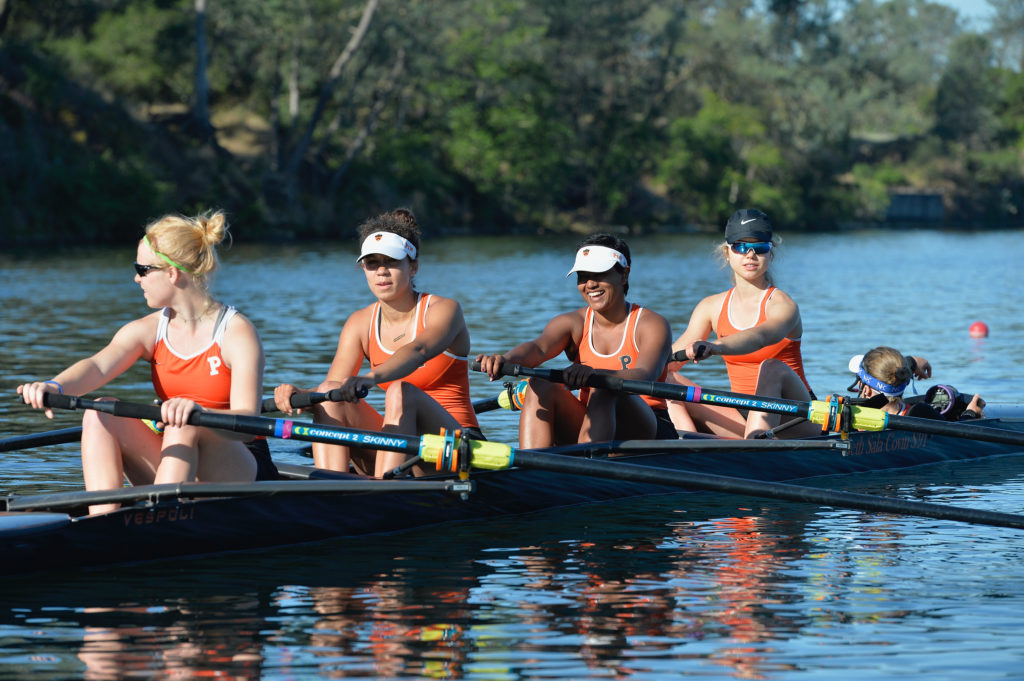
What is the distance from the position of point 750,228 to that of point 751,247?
12cm

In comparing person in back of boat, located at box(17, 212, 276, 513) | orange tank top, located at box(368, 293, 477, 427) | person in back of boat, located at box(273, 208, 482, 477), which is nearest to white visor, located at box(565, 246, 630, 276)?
person in back of boat, located at box(273, 208, 482, 477)

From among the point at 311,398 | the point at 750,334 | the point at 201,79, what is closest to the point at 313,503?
the point at 311,398

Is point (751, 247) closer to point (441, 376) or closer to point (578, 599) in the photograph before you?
point (441, 376)

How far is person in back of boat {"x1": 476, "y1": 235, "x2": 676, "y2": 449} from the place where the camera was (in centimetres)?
778

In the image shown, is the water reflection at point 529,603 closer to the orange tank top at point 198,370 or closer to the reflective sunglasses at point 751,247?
the orange tank top at point 198,370

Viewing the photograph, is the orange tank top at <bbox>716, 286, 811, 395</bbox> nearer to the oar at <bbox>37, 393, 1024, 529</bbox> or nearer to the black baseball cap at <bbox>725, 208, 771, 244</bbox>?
the black baseball cap at <bbox>725, 208, 771, 244</bbox>

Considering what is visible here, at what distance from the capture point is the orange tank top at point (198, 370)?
6305 mm

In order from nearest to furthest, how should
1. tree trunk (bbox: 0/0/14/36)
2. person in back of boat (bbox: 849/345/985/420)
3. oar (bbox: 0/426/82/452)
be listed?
oar (bbox: 0/426/82/452), person in back of boat (bbox: 849/345/985/420), tree trunk (bbox: 0/0/14/36)

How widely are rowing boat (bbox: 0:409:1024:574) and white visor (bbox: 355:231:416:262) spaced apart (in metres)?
1.19

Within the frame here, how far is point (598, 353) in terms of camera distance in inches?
319

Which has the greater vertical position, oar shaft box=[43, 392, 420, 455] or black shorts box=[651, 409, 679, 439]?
oar shaft box=[43, 392, 420, 455]

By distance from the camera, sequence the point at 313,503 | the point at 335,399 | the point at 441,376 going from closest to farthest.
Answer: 1. the point at 335,399
2. the point at 313,503
3. the point at 441,376

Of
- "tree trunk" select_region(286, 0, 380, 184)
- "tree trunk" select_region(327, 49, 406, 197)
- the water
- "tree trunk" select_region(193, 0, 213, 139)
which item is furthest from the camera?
"tree trunk" select_region(327, 49, 406, 197)

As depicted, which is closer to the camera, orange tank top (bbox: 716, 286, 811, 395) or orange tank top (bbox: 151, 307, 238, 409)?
orange tank top (bbox: 151, 307, 238, 409)
